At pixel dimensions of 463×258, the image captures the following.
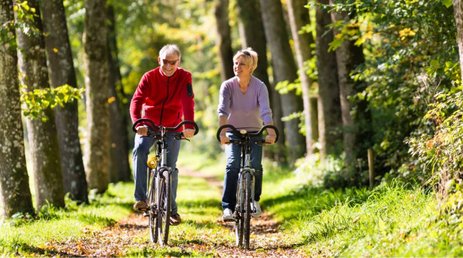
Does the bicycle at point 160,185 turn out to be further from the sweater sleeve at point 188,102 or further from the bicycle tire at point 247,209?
the bicycle tire at point 247,209

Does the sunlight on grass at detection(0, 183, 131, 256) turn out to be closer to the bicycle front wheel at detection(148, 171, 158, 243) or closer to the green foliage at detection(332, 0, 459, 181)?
the bicycle front wheel at detection(148, 171, 158, 243)

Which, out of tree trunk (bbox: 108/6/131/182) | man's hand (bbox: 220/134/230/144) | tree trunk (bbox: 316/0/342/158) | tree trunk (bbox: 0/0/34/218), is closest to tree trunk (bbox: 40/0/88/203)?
tree trunk (bbox: 0/0/34/218)

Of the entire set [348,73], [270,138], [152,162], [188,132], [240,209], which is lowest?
[240,209]

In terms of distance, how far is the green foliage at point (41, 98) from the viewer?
1146cm

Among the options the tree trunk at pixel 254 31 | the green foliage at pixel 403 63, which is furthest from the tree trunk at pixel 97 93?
the tree trunk at pixel 254 31

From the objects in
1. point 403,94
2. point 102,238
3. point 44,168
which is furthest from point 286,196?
point 102,238

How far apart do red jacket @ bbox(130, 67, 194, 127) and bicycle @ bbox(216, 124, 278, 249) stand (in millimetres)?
690

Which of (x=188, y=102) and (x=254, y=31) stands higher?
(x=254, y=31)

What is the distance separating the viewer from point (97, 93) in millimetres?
16109

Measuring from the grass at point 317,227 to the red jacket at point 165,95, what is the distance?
1.51 m

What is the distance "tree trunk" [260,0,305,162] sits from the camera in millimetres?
20703

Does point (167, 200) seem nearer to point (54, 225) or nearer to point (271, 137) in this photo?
point (271, 137)

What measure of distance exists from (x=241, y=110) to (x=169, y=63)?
3.37 ft

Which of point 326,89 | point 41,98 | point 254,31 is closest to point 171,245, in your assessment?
point 41,98
